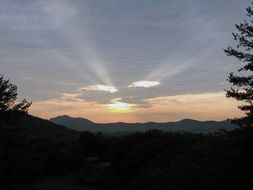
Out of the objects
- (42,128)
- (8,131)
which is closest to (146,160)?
(8,131)

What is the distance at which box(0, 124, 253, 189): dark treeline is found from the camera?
28.0m

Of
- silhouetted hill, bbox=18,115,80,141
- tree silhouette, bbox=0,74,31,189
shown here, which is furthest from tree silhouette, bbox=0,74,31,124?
silhouetted hill, bbox=18,115,80,141

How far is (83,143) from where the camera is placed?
68.5 m

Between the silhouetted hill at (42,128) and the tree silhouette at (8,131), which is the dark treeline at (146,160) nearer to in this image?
the tree silhouette at (8,131)

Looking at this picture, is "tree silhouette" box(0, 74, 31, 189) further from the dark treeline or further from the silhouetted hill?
Result: the silhouetted hill

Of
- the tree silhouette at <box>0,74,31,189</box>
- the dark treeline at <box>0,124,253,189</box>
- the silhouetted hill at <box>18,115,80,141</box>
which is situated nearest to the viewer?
the dark treeline at <box>0,124,253,189</box>

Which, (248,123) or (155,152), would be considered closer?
(248,123)

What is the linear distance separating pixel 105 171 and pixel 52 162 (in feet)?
44.1

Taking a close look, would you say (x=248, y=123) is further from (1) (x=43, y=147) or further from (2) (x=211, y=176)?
(1) (x=43, y=147)

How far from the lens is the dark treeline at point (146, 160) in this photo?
2795 cm

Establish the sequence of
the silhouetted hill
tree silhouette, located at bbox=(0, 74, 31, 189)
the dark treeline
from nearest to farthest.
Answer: the dark treeline, tree silhouette, located at bbox=(0, 74, 31, 189), the silhouetted hill

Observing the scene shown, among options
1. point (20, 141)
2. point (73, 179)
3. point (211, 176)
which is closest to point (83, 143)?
point (73, 179)

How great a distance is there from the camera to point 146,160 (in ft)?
147

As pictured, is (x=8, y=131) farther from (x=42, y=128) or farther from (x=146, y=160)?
(x=42, y=128)
